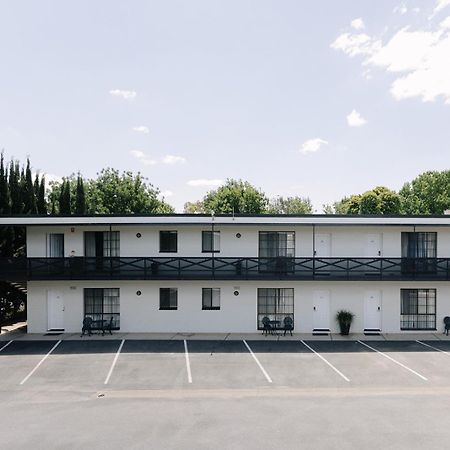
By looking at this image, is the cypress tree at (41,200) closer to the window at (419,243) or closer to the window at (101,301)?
the window at (101,301)

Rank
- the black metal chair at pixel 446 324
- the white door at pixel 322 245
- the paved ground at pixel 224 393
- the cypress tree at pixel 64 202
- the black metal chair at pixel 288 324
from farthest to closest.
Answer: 1. the cypress tree at pixel 64 202
2. the white door at pixel 322 245
3. the black metal chair at pixel 446 324
4. the black metal chair at pixel 288 324
5. the paved ground at pixel 224 393

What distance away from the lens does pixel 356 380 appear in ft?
48.8

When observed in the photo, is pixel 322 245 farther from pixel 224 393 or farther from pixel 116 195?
pixel 116 195

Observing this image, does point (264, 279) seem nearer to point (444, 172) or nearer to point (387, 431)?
point (387, 431)

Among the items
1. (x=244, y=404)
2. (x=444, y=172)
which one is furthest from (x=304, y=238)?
(x=444, y=172)

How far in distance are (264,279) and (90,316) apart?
34.9 ft

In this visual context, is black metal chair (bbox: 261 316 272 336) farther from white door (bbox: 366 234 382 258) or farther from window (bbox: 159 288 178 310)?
white door (bbox: 366 234 382 258)

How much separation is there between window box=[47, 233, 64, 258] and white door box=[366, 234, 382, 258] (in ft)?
61.8

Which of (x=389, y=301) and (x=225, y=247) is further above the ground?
(x=225, y=247)

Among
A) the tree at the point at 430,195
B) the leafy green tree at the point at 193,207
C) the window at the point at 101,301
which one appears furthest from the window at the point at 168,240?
the leafy green tree at the point at 193,207

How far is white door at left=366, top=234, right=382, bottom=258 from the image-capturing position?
22688 mm

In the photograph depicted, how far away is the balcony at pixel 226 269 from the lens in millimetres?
21516

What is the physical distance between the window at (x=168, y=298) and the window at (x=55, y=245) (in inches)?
268

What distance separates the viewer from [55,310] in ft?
73.0
